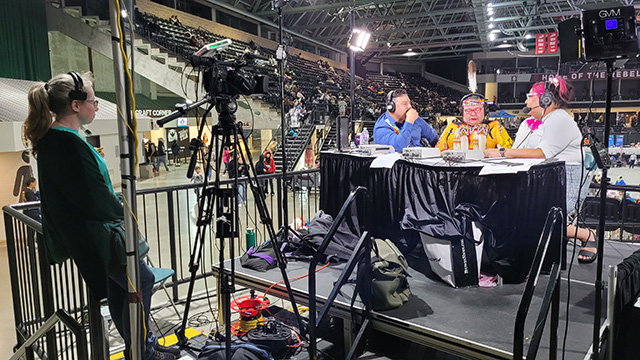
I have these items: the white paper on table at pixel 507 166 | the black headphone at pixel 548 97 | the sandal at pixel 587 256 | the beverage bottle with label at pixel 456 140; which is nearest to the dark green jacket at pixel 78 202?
the white paper on table at pixel 507 166

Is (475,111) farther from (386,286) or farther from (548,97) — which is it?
(386,286)

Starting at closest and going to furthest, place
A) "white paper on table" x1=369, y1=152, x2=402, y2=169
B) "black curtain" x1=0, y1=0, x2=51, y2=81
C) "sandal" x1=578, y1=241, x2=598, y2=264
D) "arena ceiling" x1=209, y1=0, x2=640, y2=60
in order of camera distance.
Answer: "white paper on table" x1=369, y1=152, x2=402, y2=169 → "sandal" x1=578, y1=241, x2=598, y2=264 → "black curtain" x1=0, y1=0, x2=51, y2=81 → "arena ceiling" x1=209, y1=0, x2=640, y2=60

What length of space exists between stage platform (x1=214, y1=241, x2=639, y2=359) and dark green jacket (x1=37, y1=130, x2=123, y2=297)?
1.55m

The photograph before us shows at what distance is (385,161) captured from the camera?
11.9ft

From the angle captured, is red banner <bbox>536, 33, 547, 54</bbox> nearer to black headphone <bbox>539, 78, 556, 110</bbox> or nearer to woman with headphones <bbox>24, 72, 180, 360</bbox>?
black headphone <bbox>539, 78, 556, 110</bbox>

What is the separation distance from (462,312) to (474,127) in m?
1.81

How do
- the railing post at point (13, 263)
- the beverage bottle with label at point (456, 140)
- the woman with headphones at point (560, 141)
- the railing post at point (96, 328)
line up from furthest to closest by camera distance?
the beverage bottle with label at point (456, 140) → the woman with headphones at point (560, 141) → the railing post at point (13, 263) → the railing post at point (96, 328)

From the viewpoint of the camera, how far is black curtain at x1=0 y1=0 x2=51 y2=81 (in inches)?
432

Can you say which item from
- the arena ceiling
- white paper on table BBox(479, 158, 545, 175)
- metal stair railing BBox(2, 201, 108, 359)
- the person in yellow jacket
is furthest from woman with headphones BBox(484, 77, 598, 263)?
the arena ceiling

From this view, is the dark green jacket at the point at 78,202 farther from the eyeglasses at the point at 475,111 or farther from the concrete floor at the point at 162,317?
the eyeglasses at the point at 475,111

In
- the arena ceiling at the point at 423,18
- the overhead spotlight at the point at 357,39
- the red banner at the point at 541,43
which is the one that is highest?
the arena ceiling at the point at 423,18

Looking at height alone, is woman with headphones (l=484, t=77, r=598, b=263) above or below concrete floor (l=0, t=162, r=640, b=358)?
above

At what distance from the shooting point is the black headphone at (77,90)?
2.03 meters

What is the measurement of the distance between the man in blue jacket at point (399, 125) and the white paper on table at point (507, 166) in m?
1.27
